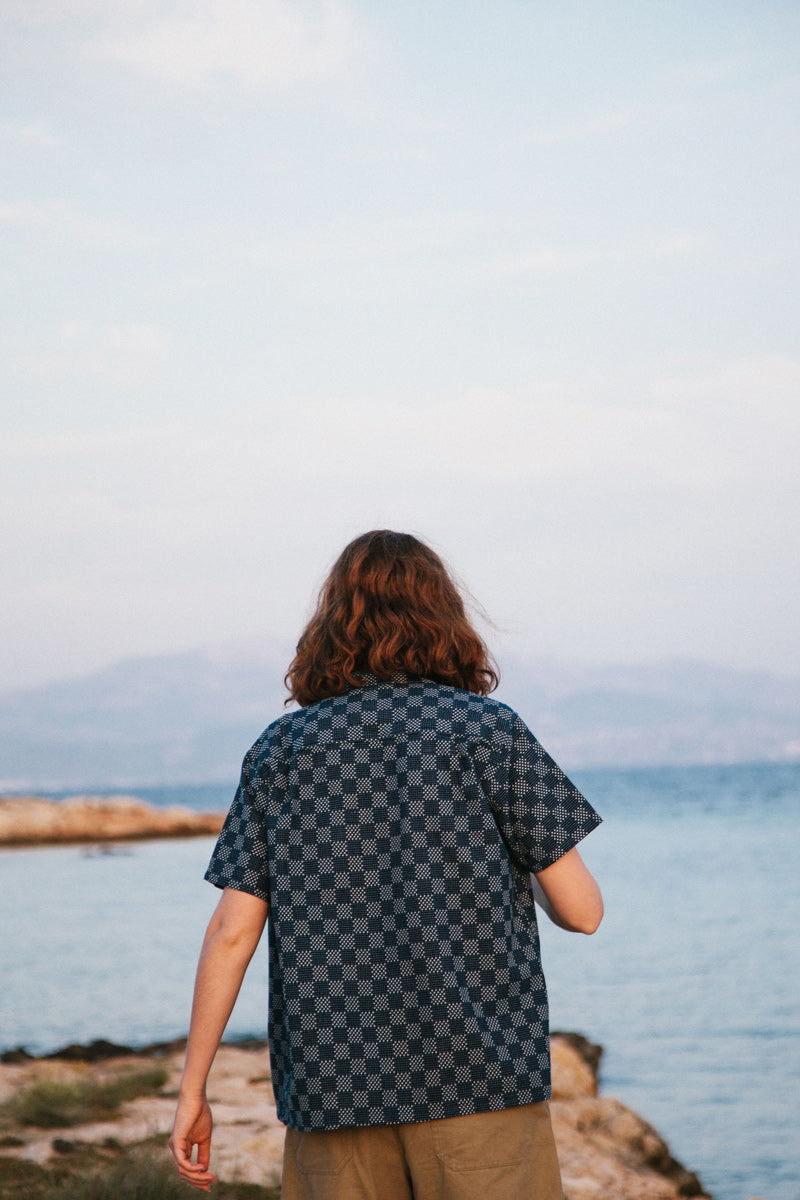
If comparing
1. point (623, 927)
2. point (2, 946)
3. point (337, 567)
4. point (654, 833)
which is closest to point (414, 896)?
point (337, 567)

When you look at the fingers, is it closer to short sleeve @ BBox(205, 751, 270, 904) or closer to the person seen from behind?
the person seen from behind

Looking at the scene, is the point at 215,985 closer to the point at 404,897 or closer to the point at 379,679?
the point at 404,897

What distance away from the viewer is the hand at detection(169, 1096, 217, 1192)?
2.25m

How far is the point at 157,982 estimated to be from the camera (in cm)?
1524

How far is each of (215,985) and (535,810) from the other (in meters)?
0.66

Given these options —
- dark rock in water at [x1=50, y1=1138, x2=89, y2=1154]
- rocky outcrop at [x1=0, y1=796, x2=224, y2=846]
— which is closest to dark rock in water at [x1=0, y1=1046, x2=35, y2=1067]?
dark rock in water at [x1=50, y1=1138, x2=89, y2=1154]

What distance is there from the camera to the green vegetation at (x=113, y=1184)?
180 inches

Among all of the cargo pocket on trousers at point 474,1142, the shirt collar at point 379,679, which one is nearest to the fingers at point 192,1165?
the cargo pocket on trousers at point 474,1142

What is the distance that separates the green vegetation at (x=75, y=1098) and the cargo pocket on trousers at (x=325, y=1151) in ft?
15.6

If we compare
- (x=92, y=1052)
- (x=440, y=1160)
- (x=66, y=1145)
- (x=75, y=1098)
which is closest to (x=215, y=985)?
(x=440, y=1160)

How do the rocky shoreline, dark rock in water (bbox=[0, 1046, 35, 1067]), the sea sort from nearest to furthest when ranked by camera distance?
1. the rocky shoreline
2. dark rock in water (bbox=[0, 1046, 35, 1067])
3. the sea

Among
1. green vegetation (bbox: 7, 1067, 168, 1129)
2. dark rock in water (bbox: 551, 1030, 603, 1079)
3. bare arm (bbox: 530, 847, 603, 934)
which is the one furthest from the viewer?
dark rock in water (bbox: 551, 1030, 603, 1079)

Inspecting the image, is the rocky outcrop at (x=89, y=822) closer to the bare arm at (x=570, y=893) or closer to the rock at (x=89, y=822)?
the rock at (x=89, y=822)

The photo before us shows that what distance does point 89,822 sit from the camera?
45469 mm
